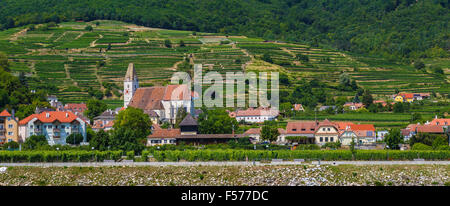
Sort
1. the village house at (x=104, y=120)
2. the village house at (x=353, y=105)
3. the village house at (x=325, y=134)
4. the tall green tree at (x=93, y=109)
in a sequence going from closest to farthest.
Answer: the village house at (x=325, y=134), the village house at (x=104, y=120), the tall green tree at (x=93, y=109), the village house at (x=353, y=105)

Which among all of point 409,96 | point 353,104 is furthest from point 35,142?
point 409,96

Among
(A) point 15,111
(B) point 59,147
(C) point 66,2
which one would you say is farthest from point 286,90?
(C) point 66,2

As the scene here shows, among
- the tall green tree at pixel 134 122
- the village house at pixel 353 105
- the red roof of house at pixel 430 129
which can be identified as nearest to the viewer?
the red roof of house at pixel 430 129

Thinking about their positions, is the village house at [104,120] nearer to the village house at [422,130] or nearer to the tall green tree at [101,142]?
the tall green tree at [101,142]

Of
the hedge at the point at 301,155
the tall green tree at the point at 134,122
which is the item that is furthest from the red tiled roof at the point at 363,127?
the tall green tree at the point at 134,122

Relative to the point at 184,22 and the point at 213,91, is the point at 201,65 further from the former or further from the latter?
the point at 184,22
